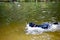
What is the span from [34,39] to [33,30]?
0.52m

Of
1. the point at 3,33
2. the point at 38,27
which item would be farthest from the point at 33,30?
the point at 3,33

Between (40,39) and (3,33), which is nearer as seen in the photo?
(40,39)

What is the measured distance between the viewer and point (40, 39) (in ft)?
9.87

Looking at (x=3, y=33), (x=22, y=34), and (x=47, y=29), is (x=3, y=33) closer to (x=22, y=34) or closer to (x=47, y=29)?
(x=22, y=34)

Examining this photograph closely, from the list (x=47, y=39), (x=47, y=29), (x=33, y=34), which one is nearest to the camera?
(x=47, y=39)

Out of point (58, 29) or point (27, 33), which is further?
point (58, 29)

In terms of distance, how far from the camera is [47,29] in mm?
3584

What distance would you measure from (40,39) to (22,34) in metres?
0.48

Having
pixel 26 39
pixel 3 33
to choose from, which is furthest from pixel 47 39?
pixel 3 33

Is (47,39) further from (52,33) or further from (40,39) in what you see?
(52,33)

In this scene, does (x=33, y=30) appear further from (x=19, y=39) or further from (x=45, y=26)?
(x=19, y=39)

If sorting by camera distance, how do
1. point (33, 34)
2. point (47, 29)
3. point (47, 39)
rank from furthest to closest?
1. point (47, 29)
2. point (33, 34)
3. point (47, 39)

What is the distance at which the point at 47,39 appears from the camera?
3.00m

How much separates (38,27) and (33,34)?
1.13ft
